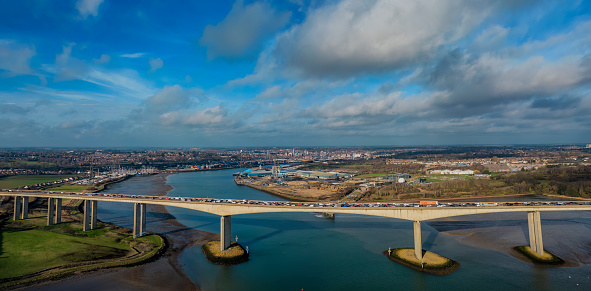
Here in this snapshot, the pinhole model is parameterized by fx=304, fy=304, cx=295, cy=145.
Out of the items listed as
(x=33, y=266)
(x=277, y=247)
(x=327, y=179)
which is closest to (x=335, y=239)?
(x=277, y=247)

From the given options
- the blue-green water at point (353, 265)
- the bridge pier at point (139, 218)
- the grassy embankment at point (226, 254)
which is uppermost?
the bridge pier at point (139, 218)

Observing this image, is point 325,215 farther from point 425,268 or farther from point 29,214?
point 29,214

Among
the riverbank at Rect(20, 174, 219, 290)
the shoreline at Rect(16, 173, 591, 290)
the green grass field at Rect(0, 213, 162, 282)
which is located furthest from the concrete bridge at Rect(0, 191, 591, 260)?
the riverbank at Rect(20, 174, 219, 290)

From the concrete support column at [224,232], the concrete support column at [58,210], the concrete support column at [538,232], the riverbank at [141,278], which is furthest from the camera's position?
the concrete support column at [58,210]

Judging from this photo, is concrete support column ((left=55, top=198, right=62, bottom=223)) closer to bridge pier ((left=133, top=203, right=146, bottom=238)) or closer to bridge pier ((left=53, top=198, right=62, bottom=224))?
bridge pier ((left=53, top=198, right=62, bottom=224))

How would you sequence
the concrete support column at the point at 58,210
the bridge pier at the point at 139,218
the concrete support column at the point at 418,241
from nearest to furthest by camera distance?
the concrete support column at the point at 418,241 < the bridge pier at the point at 139,218 < the concrete support column at the point at 58,210

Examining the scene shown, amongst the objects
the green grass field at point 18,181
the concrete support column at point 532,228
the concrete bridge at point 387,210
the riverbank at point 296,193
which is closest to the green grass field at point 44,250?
the concrete bridge at point 387,210

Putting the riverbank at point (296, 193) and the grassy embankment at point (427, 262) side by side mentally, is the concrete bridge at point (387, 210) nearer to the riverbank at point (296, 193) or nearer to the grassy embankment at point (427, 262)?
the grassy embankment at point (427, 262)
